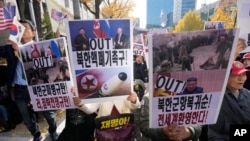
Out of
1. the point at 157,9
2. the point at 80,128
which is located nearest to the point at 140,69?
the point at 80,128

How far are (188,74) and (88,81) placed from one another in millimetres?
832

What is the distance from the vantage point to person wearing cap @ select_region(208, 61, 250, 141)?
→ 2314 mm

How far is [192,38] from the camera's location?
5.44 ft

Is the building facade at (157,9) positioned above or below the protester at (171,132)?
above

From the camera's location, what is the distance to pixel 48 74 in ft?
8.09

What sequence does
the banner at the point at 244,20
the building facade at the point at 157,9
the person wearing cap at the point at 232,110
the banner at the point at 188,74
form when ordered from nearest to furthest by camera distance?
the banner at the point at 188,74
the person wearing cap at the point at 232,110
the banner at the point at 244,20
the building facade at the point at 157,9

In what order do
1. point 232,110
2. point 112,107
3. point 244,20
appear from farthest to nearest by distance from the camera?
point 244,20 → point 112,107 → point 232,110

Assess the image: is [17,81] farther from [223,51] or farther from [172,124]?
[223,51]

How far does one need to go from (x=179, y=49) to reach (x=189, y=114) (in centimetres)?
52

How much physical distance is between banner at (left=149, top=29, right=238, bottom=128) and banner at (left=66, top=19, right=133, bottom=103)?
0.48 m

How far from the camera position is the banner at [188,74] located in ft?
5.44

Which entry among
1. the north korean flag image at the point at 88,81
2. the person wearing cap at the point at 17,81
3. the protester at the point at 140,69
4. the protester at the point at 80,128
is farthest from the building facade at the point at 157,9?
the north korean flag image at the point at 88,81

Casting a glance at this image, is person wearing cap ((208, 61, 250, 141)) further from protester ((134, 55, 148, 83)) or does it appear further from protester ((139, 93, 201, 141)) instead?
protester ((134, 55, 148, 83))

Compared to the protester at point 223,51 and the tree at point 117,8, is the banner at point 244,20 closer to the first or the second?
the protester at point 223,51
